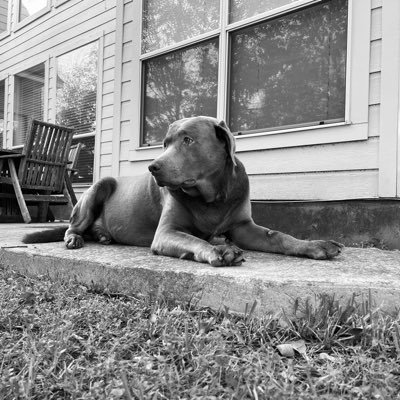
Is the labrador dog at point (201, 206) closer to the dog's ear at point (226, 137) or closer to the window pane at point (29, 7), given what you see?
the dog's ear at point (226, 137)

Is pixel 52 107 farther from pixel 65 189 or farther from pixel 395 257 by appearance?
pixel 395 257

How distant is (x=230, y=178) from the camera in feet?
8.73

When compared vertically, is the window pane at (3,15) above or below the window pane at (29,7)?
above

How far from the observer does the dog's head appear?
2.48m

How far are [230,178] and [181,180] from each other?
341mm

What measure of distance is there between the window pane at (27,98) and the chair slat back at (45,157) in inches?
97.0

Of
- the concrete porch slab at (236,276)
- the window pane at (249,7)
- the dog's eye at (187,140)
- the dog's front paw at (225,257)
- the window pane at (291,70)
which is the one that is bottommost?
the concrete porch slab at (236,276)

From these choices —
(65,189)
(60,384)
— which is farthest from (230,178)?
(65,189)

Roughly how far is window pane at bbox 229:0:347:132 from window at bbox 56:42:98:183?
3466 millimetres

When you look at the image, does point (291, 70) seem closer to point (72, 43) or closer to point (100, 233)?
point (100, 233)

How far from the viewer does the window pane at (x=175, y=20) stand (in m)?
5.15

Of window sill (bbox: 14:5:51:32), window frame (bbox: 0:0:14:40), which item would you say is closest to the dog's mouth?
window sill (bbox: 14:5:51:32)

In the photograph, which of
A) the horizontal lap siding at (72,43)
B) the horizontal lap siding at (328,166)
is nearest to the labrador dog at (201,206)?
the horizontal lap siding at (328,166)

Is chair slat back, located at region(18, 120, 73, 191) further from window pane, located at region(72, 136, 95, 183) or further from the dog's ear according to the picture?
the dog's ear
